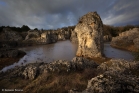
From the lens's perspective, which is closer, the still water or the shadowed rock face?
the shadowed rock face

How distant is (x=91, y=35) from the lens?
21188 mm

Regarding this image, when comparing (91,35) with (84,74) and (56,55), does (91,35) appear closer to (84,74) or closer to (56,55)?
(56,55)

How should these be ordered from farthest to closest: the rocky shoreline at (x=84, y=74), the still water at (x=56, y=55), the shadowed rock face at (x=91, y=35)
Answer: the still water at (x=56, y=55), the shadowed rock face at (x=91, y=35), the rocky shoreline at (x=84, y=74)

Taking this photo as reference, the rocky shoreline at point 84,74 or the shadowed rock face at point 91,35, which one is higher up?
the shadowed rock face at point 91,35

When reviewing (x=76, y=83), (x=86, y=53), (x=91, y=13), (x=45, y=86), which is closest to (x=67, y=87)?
(x=76, y=83)

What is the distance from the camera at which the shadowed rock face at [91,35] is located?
2093 centimetres

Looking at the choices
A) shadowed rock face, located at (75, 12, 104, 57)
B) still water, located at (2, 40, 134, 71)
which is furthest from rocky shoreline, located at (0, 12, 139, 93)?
still water, located at (2, 40, 134, 71)

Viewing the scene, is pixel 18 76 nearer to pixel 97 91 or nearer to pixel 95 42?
pixel 97 91

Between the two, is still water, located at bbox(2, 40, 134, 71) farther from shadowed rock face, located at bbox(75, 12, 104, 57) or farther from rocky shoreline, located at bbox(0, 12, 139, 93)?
rocky shoreline, located at bbox(0, 12, 139, 93)

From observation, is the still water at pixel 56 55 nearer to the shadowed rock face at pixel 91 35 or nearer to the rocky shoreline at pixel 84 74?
the shadowed rock face at pixel 91 35

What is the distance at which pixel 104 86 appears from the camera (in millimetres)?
4574

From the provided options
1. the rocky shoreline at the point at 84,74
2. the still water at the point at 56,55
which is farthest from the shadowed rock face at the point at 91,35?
the still water at the point at 56,55

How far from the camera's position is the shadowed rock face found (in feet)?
68.7

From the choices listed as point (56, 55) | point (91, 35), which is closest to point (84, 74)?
point (91, 35)
